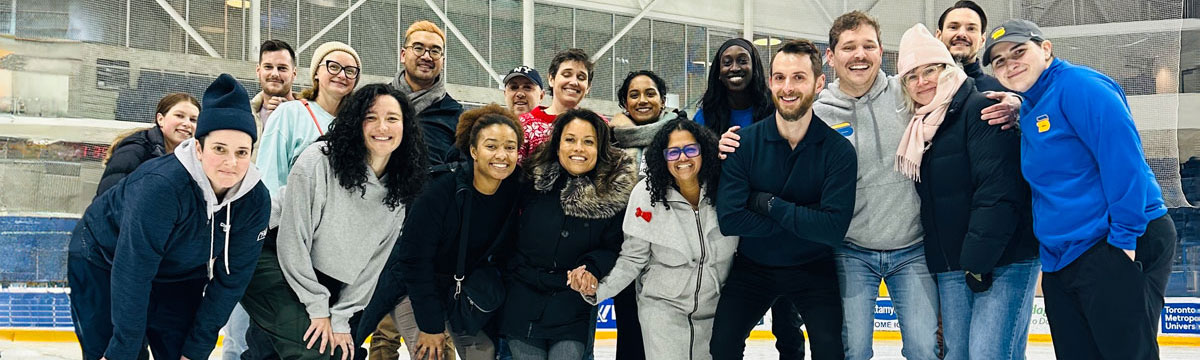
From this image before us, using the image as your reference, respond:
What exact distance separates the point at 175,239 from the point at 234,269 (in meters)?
0.24

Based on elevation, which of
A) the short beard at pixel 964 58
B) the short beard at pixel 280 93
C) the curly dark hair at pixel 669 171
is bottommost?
the curly dark hair at pixel 669 171

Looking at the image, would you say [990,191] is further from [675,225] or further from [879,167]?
[675,225]

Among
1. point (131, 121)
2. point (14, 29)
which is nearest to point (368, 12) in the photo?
point (131, 121)

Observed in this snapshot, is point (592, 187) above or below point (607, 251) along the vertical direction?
above

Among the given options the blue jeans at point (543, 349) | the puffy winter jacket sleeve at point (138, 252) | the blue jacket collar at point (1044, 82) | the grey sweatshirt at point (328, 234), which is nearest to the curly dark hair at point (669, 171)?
the blue jeans at point (543, 349)

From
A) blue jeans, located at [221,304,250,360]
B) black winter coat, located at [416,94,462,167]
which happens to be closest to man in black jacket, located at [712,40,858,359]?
black winter coat, located at [416,94,462,167]

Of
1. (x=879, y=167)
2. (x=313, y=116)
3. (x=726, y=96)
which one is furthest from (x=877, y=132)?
(x=313, y=116)

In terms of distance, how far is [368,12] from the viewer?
1247 cm

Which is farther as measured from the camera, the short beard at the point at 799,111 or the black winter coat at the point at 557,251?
the black winter coat at the point at 557,251

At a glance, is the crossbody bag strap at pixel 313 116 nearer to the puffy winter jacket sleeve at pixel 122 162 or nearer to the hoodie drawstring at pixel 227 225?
the hoodie drawstring at pixel 227 225

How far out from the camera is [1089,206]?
10.2 ft

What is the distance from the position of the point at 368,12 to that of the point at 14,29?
14.1ft

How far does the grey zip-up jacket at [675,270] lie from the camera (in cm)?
370

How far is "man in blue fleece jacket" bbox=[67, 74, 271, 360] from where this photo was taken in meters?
3.10
